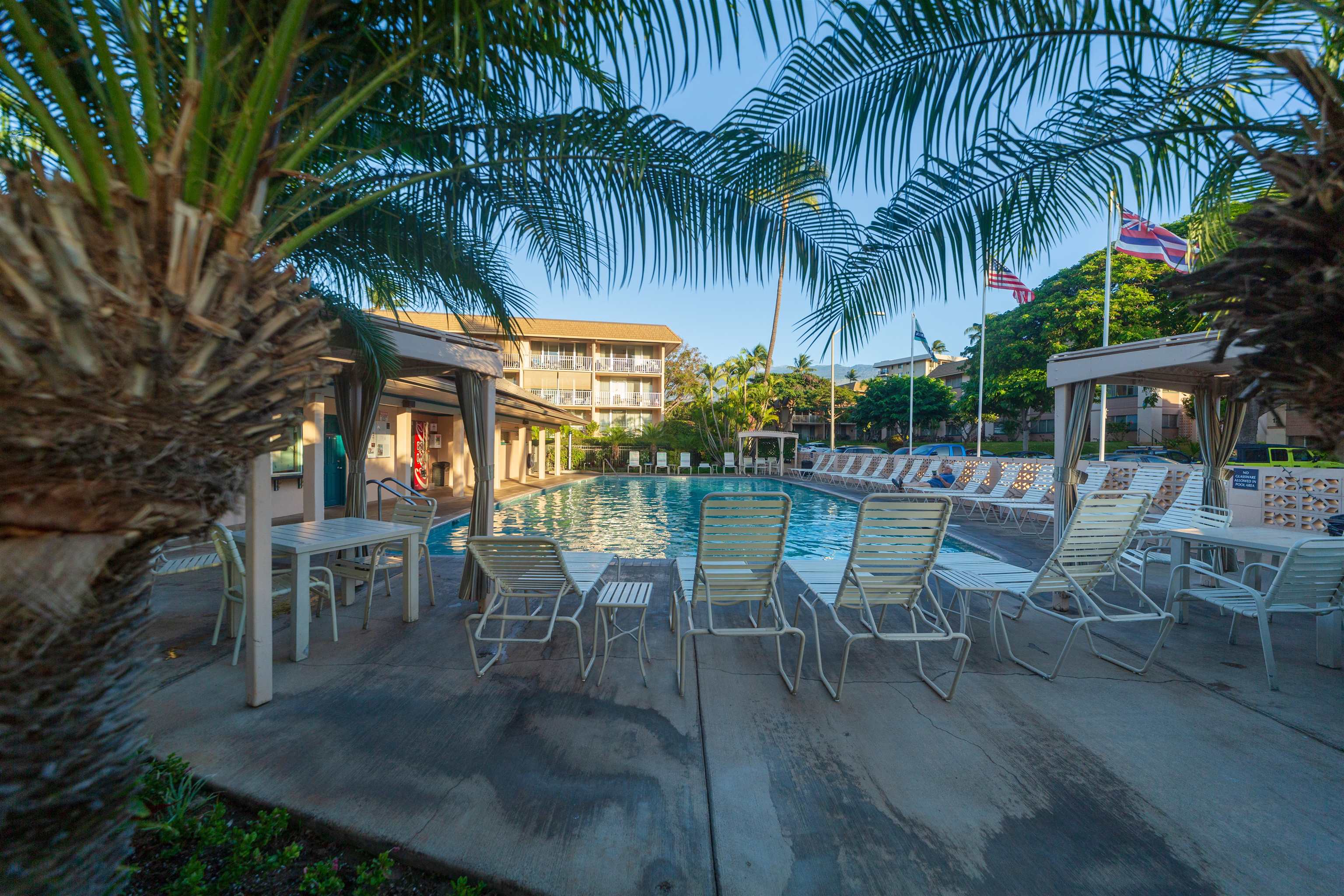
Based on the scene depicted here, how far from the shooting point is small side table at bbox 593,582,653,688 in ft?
11.5

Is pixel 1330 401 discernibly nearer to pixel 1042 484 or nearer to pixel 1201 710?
pixel 1201 710

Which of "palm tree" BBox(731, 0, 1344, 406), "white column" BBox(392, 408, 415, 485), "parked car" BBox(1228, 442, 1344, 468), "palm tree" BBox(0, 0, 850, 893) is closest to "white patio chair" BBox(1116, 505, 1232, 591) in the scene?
"palm tree" BBox(731, 0, 1344, 406)

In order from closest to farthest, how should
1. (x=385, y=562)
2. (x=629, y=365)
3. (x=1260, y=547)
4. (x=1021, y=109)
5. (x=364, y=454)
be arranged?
(x=1021, y=109) < (x=1260, y=547) < (x=385, y=562) < (x=364, y=454) < (x=629, y=365)

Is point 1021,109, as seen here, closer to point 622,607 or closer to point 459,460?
point 622,607

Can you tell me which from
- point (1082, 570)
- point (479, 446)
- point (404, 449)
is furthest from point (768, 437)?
point (1082, 570)

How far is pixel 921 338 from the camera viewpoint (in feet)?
71.0

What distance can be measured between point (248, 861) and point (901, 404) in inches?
1598

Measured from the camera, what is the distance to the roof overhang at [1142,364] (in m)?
5.15

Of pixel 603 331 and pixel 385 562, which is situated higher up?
pixel 603 331

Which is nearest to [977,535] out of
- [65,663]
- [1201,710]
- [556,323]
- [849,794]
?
[1201,710]

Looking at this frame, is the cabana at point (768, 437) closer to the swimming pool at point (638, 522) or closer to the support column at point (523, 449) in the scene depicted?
the swimming pool at point (638, 522)

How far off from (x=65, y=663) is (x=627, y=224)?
7.21ft

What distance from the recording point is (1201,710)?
3.05m

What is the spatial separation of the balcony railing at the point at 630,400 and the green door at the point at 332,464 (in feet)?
66.1
